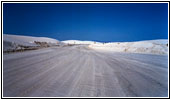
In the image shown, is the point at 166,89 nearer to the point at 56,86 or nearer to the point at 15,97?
the point at 56,86

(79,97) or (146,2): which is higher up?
(146,2)

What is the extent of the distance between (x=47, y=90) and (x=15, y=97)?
2.31ft

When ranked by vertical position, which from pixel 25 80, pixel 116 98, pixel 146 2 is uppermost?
pixel 146 2

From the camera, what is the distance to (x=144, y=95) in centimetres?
255

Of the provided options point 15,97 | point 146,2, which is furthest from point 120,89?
point 146,2

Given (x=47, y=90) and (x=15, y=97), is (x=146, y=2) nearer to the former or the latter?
(x=47, y=90)

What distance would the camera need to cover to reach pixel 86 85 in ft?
9.77

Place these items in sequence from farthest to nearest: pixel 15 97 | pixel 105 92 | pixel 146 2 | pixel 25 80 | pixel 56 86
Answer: pixel 146 2 → pixel 25 80 → pixel 56 86 → pixel 105 92 → pixel 15 97

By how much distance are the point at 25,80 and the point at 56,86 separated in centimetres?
114

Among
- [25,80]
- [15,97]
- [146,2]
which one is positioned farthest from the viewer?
[146,2]

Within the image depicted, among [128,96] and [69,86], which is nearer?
[128,96]

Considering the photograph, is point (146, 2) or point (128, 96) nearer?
point (128, 96)

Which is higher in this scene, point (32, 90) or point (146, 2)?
point (146, 2)

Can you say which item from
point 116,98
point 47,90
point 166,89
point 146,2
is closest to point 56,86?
point 47,90
